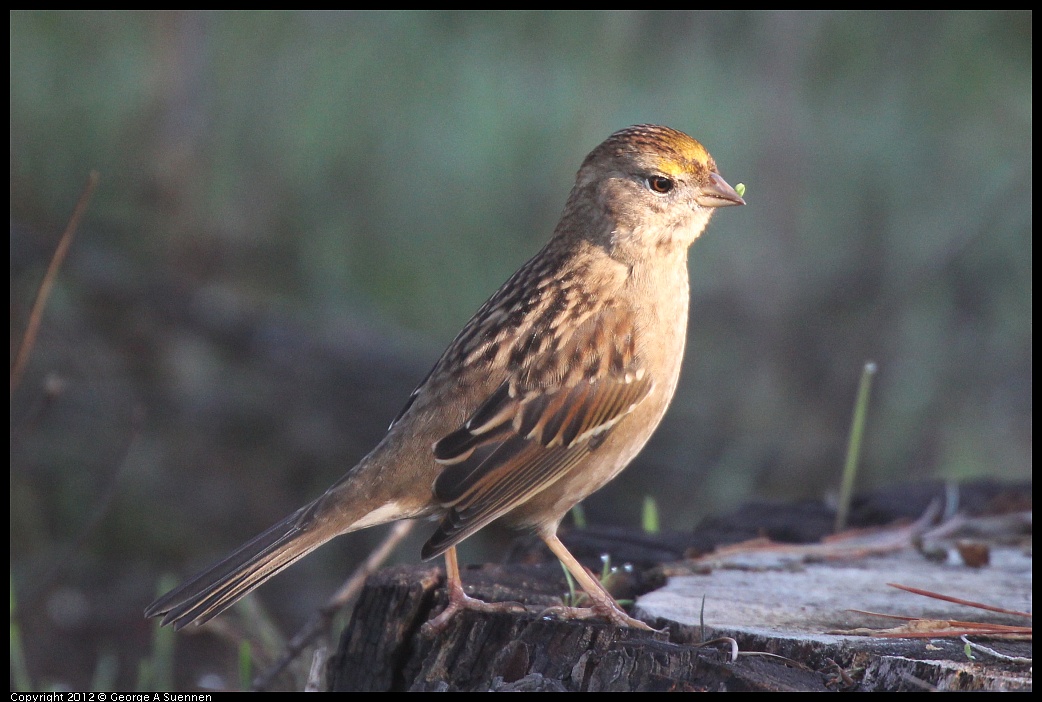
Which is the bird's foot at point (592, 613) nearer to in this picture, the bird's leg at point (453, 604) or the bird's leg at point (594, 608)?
the bird's leg at point (594, 608)

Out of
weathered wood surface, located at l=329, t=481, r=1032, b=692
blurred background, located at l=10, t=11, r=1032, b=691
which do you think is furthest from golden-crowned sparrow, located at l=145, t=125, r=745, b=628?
blurred background, located at l=10, t=11, r=1032, b=691

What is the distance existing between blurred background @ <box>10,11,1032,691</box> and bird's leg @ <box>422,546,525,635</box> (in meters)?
4.04

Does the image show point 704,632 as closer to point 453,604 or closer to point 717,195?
point 453,604

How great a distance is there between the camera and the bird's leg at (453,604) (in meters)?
3.29

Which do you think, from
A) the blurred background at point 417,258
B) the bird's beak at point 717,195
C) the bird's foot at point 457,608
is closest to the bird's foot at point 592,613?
the bird's foot at point 457,608

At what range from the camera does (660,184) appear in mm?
4105

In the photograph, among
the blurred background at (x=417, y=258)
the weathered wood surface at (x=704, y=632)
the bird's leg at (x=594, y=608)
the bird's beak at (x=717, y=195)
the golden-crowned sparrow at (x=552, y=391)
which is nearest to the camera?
the weathered wood surface at (x=704, y=632)

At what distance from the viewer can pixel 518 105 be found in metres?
10.4

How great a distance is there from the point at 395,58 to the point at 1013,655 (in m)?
9.04

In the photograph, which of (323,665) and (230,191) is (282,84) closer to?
(230,191)

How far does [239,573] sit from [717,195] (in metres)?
2.11

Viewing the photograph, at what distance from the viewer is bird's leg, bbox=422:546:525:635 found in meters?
3.29

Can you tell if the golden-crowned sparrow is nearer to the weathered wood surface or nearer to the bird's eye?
the bird's eye
